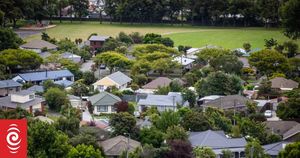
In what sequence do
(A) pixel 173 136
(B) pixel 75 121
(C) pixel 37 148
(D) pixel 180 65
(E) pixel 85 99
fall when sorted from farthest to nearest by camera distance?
(D) pixel 180 65 < (E) pixel 85 99 < (B) pixel 75 121 < (A) pixel 173 136 < (C) pixel 37 148

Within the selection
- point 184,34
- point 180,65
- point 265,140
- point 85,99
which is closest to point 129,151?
point 265,140

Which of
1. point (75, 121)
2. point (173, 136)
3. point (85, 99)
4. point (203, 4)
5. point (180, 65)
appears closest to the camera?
point (173, 136)

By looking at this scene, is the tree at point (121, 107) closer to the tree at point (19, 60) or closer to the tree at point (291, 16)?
the tree at point (19, 60)

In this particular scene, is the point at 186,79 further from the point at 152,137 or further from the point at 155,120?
the point at 152,137

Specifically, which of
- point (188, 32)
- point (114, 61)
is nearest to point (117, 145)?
point (114, 61)

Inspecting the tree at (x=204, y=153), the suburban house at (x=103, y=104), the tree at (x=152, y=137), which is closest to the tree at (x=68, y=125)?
the tree at (x=152, y=137)

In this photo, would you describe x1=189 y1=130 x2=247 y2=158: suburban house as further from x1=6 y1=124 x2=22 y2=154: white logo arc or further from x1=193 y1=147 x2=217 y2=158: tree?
x1=6 y1=124 x2=22 y2=154: white logo arc

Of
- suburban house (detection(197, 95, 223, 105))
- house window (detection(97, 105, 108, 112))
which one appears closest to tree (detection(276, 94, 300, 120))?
suburban house (detection(197, 95, 223, 105))
